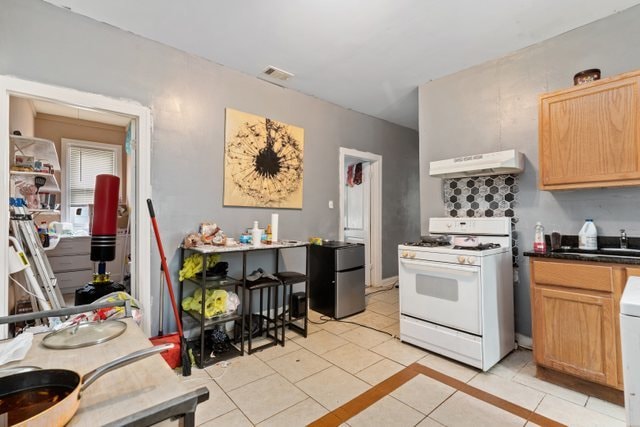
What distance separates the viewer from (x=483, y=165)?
8.59 feet

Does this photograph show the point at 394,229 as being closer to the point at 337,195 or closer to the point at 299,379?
the point at 337,195

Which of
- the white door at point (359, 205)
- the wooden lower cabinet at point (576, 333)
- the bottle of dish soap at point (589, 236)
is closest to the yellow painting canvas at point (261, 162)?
the white door at point (359, 205)

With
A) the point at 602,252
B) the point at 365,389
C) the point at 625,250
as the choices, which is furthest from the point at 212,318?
the point at 625,250

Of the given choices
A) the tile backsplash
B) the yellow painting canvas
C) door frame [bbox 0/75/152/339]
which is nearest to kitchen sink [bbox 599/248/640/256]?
the tile backsplash

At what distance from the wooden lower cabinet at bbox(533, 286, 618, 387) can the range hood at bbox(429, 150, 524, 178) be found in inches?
41.2

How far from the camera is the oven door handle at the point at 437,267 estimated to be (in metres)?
2.24

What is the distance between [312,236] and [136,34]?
2.64 m

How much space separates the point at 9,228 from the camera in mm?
2061

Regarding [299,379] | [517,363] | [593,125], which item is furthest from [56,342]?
[593,125]

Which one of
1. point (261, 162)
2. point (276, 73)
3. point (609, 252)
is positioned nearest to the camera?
point (609, 252)

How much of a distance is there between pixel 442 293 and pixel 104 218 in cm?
Result: 314

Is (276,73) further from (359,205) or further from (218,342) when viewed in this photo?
(218,342)

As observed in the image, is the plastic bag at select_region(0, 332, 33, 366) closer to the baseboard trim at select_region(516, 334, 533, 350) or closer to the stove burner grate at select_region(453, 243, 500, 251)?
the stove burner grate at select_region(453, 243, 500, 251)

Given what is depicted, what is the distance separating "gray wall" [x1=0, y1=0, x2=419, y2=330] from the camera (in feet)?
6.97
